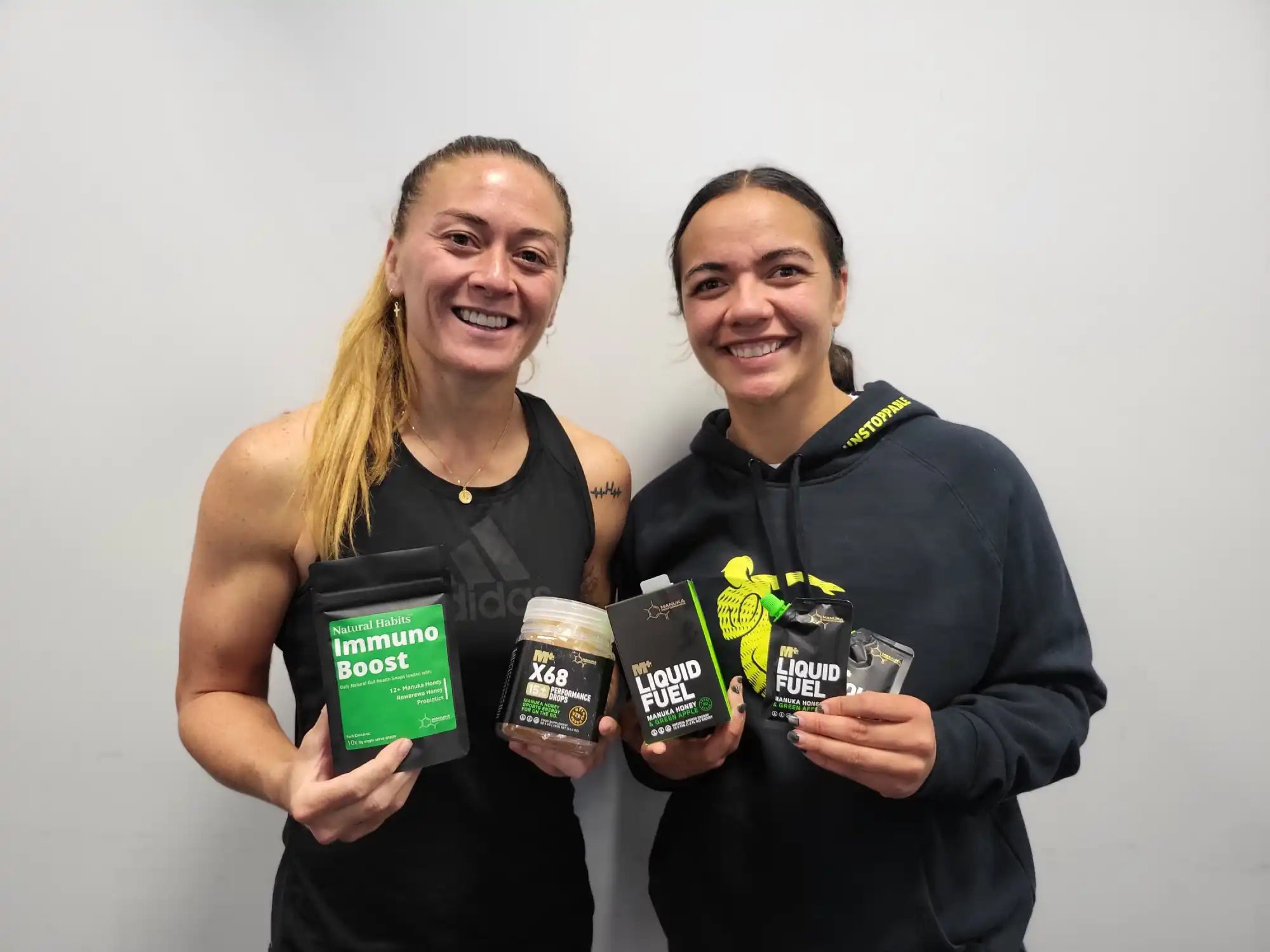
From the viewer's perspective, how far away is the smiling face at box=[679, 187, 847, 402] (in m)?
0.99

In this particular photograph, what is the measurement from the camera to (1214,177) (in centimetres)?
136

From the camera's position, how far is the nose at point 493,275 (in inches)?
36.5

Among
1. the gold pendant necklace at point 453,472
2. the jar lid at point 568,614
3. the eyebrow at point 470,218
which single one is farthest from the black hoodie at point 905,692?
the eyebrow at point 470,218

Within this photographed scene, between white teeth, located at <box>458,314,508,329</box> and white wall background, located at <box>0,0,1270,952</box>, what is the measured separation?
0.39m

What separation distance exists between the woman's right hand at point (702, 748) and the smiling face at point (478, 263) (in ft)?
1.77

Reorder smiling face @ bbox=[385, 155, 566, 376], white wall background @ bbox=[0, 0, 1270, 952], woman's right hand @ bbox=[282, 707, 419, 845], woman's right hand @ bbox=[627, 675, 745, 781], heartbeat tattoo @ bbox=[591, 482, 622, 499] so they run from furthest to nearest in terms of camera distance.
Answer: white wall background @ bbox=[0, 0, 1270, 952], heartbeat tattoo @ bbox=[591, 482, 622, 499], smiling face @ bbox=[385, 155, 566, 376], woman's right hand @ bbox=[627, 675, 745, 781], woman's right hand @ bbox=[282, 707, 419, 845]

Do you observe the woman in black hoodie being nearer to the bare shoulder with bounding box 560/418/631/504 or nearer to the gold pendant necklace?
the bare shoulder with bounding box 560/418/631/504

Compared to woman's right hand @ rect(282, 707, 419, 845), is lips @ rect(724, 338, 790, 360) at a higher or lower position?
higher

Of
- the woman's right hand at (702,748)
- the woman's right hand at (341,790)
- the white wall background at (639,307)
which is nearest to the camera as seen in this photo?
the woman's right hand at (341,790)

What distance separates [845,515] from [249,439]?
33.0 inches

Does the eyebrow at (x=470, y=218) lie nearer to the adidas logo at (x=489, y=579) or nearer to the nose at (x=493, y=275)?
the nose at (x=493, y=275)

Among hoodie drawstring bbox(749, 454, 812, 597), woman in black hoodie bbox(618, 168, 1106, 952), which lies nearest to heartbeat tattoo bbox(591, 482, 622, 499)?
woman in black hoodie bbox(618, 168, 1106, 952)

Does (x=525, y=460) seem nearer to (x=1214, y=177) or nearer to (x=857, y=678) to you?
(x=857, y=678)

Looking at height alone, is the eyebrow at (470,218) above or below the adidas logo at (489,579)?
above
